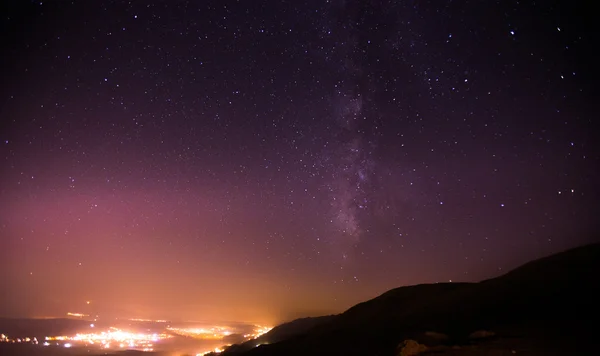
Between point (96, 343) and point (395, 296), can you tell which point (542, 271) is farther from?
point (96, 343)

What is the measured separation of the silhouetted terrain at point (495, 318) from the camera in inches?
544

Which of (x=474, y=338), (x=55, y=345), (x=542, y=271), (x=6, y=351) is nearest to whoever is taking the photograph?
(x=474, y=338)

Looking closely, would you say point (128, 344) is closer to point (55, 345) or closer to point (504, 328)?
point (55, 345)

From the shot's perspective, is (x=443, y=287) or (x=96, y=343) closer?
(x=443, y=287)

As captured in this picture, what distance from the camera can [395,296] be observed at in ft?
110

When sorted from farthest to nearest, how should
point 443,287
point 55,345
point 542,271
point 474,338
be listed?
point 55,345 < point 443,287 < point 542,271 < point 474,338

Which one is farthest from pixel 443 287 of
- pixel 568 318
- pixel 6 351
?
pixel 6 351

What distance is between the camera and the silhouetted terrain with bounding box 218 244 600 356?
45.3 ft

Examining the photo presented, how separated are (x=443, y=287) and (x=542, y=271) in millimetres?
10235

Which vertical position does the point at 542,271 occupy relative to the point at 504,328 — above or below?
above

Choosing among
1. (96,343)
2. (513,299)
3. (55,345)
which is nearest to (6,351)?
(55,345)

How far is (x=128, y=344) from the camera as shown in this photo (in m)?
152

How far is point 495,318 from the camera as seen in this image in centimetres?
1928

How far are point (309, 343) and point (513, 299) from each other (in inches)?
539
